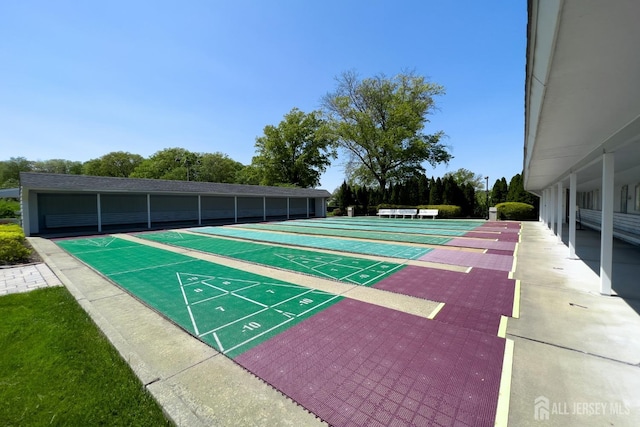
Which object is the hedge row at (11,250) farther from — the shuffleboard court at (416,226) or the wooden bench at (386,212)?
the wooden bench at (386,212)

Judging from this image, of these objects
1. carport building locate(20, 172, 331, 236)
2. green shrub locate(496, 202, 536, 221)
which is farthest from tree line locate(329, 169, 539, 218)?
carport building locate(20, 172, 331, 236)

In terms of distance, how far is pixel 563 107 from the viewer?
3777 millimetres

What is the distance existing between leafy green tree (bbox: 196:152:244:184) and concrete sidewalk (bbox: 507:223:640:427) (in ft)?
179

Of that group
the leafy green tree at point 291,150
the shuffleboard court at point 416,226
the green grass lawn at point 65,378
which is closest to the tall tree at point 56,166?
the leafy green tree at point 291,150

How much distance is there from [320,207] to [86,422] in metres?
31.9

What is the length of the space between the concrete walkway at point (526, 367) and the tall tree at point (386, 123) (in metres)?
30.3

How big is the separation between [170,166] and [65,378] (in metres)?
57.6

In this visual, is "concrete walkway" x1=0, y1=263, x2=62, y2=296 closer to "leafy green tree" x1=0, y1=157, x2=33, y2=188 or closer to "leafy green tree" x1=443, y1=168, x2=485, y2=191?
"leafy green tree" x1=443, y1=168, x2=485, y2=191

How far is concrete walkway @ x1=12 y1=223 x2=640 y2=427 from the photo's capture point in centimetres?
252

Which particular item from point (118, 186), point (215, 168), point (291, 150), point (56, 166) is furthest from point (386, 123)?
point (56, 166)

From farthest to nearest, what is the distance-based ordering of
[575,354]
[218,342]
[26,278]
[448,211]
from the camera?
[448,211] < [26,278] < [218,342] < [575,354]

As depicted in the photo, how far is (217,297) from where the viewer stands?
557 centimetres

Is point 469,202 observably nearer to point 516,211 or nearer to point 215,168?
point 516,211

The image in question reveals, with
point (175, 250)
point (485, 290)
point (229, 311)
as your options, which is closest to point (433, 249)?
point (485, 290)
